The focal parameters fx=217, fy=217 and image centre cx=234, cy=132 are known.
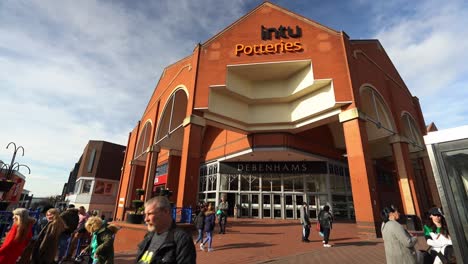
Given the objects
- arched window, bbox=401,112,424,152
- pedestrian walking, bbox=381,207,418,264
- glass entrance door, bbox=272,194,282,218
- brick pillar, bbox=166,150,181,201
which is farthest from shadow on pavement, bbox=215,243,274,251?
arched window, bbox=401,112,424,152

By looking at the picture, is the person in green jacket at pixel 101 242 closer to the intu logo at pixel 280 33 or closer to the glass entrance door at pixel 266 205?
the intu logo at pixel 280 33

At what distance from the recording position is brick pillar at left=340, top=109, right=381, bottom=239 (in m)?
10.3

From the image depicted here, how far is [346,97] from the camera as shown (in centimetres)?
1259

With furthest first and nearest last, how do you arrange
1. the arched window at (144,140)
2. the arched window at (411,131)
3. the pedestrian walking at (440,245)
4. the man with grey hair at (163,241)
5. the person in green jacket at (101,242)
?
1. the arched window at (144,140)
2. the arched window at (411,131)
3. the person in green jacket at (101,242)
4. the pedestrian walking at (440,245)
5. the man with grey hair at (163,241)

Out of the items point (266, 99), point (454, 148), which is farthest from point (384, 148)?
point (454, 148)

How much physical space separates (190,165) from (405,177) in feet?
49.0

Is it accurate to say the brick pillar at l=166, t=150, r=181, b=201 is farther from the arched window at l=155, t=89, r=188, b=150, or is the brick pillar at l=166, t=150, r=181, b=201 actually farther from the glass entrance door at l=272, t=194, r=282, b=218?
the glass entrance door at l=272, t=194, r=282, b=218

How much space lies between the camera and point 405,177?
15297 mm

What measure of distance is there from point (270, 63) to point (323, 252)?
11.1 m

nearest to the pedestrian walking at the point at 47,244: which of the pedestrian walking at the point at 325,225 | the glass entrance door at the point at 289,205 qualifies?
the pedestrian walking at the point at 325,225

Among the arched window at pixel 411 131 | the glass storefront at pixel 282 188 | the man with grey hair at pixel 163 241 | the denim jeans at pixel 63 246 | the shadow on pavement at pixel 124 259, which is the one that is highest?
the arched window at pixel 411 131

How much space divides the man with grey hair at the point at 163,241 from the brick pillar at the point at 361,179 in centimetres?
1114

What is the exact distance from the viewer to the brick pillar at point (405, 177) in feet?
48.8

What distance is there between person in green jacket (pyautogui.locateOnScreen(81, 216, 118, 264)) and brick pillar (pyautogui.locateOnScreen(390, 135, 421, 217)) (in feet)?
59.5
